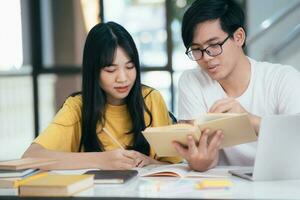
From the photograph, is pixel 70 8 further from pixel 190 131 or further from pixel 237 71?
pixel 190 131

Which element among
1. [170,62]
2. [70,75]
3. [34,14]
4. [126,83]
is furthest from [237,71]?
[34,14]

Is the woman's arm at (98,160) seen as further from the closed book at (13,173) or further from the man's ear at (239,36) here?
the man's ear at (239,36)

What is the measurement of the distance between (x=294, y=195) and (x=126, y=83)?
0.89m

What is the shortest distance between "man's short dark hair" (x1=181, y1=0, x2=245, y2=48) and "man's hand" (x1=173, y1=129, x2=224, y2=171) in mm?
480

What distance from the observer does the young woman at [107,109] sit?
190 centimetres

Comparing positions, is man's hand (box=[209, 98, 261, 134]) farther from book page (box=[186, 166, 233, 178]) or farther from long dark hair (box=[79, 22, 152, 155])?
long dark hair (box=[79, 22, 152, 155])

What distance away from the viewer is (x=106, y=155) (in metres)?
1.72

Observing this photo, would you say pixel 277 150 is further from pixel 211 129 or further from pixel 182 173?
pixel 182 173

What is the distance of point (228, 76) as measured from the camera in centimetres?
190

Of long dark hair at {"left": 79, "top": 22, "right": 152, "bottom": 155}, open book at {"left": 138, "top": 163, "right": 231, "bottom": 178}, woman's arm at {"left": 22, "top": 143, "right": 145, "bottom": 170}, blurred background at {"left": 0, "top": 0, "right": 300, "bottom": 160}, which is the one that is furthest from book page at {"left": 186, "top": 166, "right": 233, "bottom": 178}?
blurred background at {"left": 0, "top": 0, "right": 300, "bottom": 160}

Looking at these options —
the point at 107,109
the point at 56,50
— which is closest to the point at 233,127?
the point at 107,109

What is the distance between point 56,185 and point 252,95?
36.5 inches

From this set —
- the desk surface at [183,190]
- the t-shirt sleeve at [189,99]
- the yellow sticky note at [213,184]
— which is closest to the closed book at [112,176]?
the desk surface at [183,190]

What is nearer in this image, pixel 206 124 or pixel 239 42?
pixel 206 124
